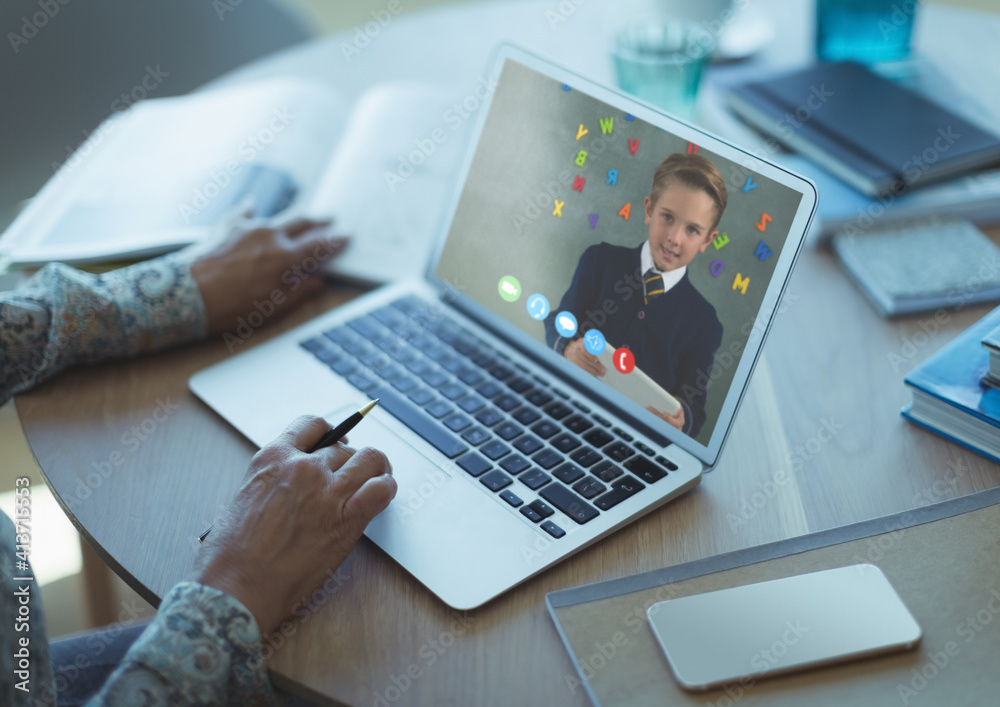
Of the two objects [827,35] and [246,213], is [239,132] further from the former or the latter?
[827,35]

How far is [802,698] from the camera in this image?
565 millimetres

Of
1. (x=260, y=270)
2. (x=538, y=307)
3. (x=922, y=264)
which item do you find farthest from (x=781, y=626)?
(x=260, y=270)

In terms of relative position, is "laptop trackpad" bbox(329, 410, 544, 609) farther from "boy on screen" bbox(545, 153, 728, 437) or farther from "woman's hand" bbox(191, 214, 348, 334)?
"woman's hand" bbox(191, 214, 348, 334)

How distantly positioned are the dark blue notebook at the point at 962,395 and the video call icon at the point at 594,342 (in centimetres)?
29

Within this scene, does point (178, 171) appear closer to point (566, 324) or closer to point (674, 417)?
point (566, 324)

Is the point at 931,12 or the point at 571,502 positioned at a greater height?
the point at 931,12

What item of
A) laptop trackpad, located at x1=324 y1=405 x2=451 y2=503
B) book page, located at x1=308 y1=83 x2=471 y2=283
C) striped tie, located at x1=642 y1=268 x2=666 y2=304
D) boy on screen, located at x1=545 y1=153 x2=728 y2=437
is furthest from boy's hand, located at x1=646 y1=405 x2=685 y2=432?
book page, located at x1=308 y1=83 x2=471 y2=283

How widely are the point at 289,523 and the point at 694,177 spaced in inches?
18.0

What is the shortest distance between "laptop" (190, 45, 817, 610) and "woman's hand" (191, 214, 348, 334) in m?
0.07

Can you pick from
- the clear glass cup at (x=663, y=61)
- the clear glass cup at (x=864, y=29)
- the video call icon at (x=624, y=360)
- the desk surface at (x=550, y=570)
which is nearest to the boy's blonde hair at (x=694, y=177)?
the video call icon at (x=624, y=360)

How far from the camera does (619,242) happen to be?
795mm

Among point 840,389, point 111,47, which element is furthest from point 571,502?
point 111,47

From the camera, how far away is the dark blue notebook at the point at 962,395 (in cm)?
76

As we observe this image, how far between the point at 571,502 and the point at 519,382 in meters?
0.19
